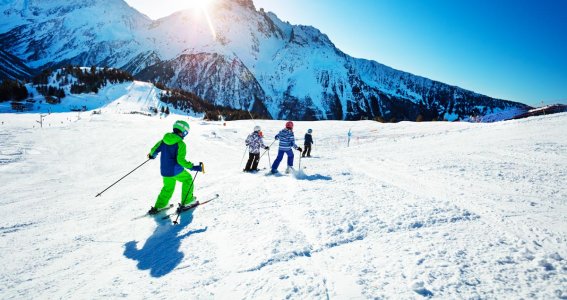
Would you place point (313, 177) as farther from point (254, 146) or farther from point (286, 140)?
point (254, 146)

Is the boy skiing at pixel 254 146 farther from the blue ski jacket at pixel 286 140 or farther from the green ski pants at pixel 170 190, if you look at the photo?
the green ski pants at pixel 170 190

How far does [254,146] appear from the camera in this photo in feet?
39.2

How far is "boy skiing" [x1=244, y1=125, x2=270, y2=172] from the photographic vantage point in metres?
11.8

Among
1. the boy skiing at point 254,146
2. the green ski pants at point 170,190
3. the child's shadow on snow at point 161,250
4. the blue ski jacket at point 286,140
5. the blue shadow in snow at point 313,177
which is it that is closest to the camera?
the child's shadow on snow at point 161,250

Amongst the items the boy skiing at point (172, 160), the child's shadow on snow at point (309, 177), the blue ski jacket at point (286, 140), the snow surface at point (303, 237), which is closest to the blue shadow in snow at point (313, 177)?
the child's shadow on snow at point (309, 177)

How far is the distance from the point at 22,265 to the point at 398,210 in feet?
20.2

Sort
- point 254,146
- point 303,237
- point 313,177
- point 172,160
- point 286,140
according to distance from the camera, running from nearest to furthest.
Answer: point 303,237
point 172,160
point 313,177
point 286,140
point 254,146

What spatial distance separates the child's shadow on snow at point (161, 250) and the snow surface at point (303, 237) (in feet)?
0.11

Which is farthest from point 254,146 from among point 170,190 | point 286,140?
point 170,190

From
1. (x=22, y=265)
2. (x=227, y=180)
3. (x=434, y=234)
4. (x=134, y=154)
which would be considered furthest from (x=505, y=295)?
(x=134, y=154)

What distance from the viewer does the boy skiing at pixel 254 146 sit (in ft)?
38.8

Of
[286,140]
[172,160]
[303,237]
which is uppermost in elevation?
[286,140]

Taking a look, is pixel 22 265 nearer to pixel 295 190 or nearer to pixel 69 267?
pixel 69 267

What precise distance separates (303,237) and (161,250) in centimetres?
226
